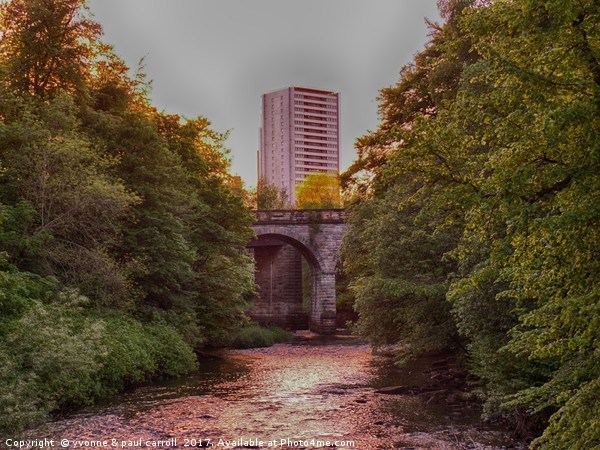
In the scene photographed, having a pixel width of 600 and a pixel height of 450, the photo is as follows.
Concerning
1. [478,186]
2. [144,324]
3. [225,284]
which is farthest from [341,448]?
[225,284]

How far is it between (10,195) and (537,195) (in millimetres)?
15718

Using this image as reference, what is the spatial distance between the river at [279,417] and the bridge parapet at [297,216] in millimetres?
23263

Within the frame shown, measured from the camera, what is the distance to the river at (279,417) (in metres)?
11.8

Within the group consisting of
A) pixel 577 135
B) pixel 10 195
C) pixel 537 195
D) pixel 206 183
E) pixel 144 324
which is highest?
pixel 206 183

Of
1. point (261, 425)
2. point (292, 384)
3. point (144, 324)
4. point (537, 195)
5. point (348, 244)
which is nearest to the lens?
point (537, 195)

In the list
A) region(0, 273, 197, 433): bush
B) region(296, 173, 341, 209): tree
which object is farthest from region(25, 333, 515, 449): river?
region(296, 173, 341, 209): tree

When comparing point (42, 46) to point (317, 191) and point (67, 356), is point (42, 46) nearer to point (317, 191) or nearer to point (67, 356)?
point (67, 356)

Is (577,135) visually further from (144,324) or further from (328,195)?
(328,195)

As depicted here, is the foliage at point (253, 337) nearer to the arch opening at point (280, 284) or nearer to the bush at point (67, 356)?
the bush at point (67, 356)

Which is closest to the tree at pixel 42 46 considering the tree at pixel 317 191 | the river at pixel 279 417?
the river at pixel 279 417

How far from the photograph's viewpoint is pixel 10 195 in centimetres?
1791

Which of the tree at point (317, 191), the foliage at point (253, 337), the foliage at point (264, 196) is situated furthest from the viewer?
the tree at point (317, 191)

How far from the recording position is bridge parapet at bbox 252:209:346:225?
44.7m

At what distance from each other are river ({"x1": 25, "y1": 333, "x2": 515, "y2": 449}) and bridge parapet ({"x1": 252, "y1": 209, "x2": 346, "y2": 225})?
23263 mm
